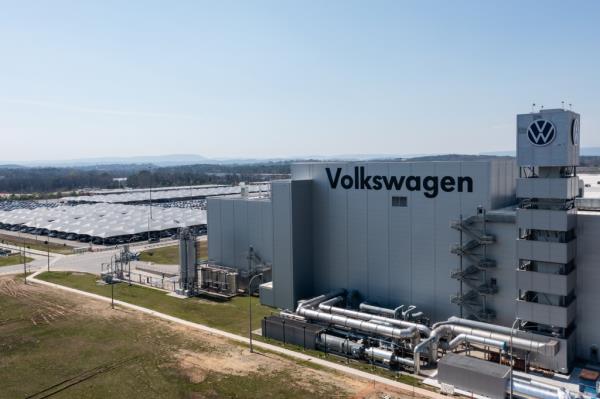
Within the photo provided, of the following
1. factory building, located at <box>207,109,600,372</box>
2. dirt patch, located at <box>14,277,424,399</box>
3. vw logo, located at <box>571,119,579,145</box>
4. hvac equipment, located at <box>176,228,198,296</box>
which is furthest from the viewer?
hvac equipment, located at <box>176,228,198,296</box>

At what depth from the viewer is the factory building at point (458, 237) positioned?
139 feet

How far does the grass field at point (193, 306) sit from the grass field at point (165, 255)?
18.8 metres

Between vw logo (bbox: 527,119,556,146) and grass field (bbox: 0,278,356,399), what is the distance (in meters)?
25.9

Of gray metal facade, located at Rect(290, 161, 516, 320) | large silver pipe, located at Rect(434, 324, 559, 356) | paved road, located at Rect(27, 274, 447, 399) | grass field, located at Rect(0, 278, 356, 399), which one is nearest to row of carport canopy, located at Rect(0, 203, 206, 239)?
paved road, located at Rect(27, 274, 447, 399)

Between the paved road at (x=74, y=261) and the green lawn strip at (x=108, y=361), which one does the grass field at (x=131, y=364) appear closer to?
the green lawn strip at (x=108, y=361)

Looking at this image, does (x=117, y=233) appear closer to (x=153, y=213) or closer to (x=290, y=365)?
(x=153, y=213)

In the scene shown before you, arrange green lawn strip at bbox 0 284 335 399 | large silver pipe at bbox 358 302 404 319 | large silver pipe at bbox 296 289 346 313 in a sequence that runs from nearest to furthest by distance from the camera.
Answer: green lawn strip at bbox 0 284 335 399 → large silver pipe at bbox 358 302 404 319 → large silver pipe at bbox 296 289 346 313

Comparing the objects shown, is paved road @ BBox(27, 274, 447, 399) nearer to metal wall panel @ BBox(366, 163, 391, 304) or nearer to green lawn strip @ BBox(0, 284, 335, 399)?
green lawn strip @ BBox(0, 284, 335, 399)

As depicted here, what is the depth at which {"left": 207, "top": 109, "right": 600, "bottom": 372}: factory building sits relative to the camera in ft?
139

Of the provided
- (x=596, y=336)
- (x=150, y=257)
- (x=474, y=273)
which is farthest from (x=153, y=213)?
(x=596, y=336)

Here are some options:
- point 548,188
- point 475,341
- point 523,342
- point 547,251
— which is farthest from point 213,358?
point 548,188

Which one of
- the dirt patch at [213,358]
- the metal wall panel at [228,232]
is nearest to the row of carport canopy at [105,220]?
the metal wall panel at [228,232]

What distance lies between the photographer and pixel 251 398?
3869 centimetres

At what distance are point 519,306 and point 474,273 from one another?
21.8ft
